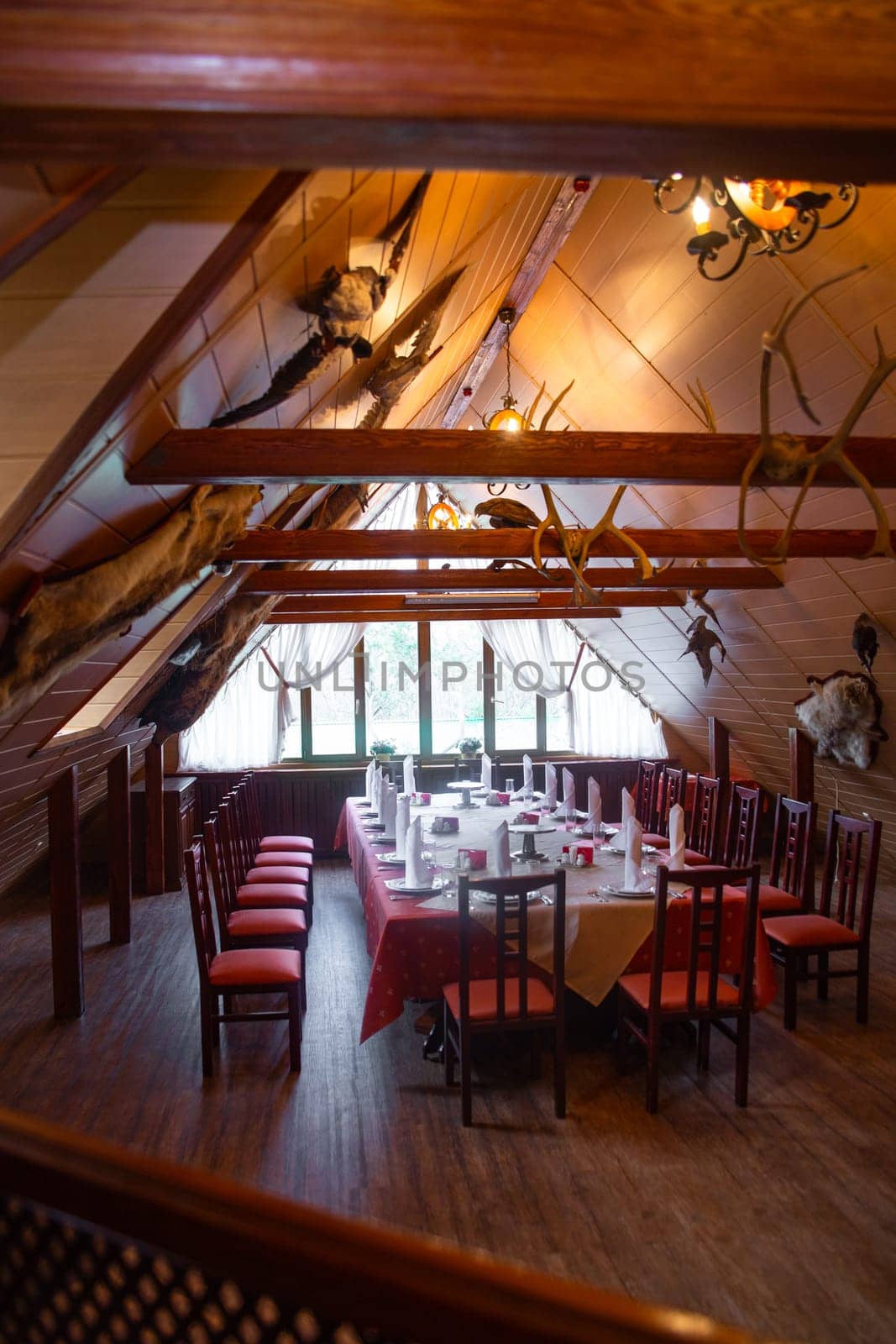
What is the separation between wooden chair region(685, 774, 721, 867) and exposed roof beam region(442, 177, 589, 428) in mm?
2904

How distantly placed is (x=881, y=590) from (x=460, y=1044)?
2.95 metres

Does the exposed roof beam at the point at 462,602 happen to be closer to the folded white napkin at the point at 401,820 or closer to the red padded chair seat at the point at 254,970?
the folded white napkin at the point at 401,820

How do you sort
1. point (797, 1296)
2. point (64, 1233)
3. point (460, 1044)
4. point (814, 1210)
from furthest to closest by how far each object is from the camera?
point (460, 1044), point (814, 1210), point (797, 1296), point (64, 1233)

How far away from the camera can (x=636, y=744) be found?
8.59 metres

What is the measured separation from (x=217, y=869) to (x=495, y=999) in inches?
58.5

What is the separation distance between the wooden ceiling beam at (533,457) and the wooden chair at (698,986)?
1374mm

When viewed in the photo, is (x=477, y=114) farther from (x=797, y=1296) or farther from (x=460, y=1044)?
(x=460, y=1044)

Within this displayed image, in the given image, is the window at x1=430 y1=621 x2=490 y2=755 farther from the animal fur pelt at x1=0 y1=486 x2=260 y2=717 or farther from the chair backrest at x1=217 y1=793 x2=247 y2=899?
the animal fur pelt at x1=0 y1=486 x2=260 y2=717

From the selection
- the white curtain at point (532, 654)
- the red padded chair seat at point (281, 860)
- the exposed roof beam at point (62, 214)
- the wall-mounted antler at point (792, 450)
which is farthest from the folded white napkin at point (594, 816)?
the exposed roof beam at point (62, 214)

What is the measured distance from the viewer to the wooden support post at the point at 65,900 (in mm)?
4211

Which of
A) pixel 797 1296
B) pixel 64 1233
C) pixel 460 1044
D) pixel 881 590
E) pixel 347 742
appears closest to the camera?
pixel 64 1233

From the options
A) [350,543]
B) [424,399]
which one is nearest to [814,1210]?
[350,543]

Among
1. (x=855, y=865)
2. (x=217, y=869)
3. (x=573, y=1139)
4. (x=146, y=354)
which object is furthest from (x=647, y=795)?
(x=146, y=354)

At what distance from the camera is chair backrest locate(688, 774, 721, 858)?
205 inches
